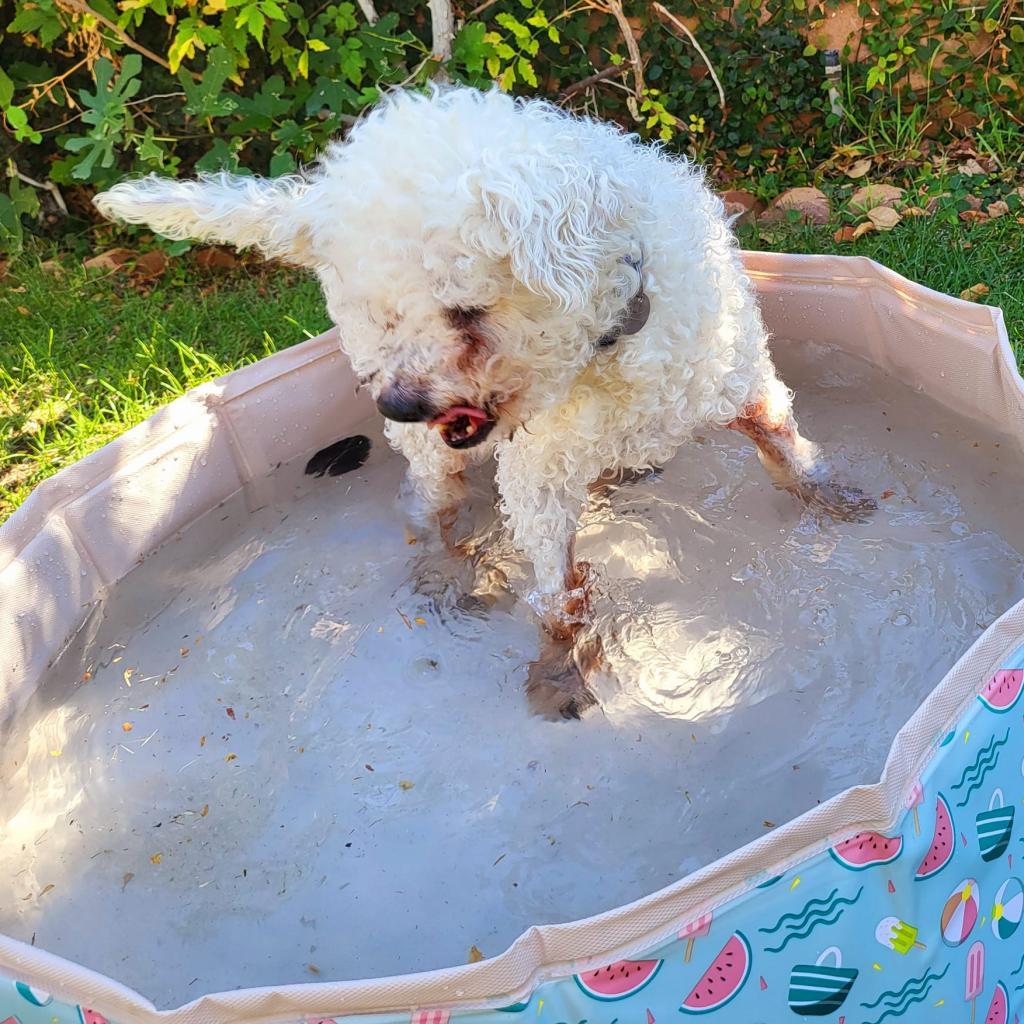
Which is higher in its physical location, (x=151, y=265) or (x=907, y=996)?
(x=151, y=265)

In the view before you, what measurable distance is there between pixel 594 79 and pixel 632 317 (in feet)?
8.40

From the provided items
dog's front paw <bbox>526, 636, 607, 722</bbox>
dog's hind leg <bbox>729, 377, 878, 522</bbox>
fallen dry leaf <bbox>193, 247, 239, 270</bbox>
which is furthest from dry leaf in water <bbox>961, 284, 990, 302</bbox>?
fallen dry leaf <bbox>193, 247, 239, 270</bbox>

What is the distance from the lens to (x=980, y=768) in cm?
150

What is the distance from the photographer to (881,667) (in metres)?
2.31

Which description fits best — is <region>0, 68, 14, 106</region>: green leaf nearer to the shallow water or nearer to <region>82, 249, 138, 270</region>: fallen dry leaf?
<region>82, 249, 138, 270</region>: fallen dry leaf

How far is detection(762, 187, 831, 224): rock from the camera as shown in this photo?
145 inches

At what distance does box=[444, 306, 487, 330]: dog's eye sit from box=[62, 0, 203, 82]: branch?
2525mm

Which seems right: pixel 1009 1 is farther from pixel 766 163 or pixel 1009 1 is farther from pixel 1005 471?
pixel 1005 471

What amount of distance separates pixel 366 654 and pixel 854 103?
119 inches

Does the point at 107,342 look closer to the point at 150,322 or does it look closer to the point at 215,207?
the point at 150,322

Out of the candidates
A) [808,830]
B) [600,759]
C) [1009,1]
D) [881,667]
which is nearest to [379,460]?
[600,759]

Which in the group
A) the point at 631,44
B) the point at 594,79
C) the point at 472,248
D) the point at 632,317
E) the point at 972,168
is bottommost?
the point at 972,168

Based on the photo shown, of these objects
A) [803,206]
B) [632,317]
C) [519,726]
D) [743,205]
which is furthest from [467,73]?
[519,726]

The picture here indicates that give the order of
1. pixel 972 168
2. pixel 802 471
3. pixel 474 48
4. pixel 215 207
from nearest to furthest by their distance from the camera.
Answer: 1. pixel 215 207
2. pixel 802 471
3. pixel 474 48
4. pixel 972 168
